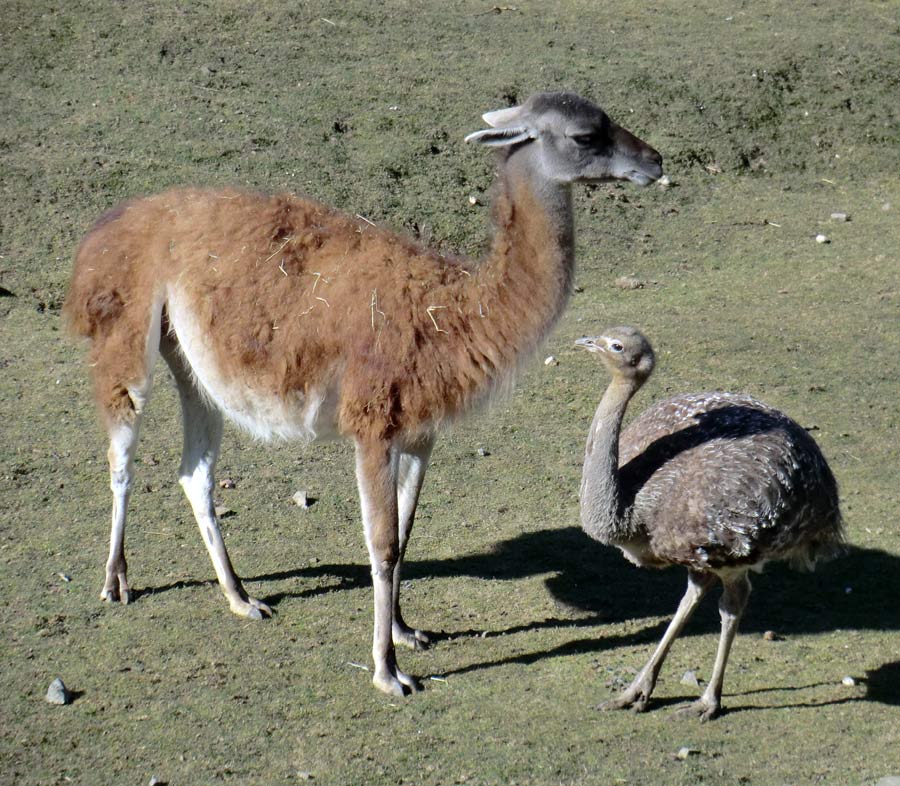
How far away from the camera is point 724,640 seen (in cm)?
537

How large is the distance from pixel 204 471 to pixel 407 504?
1130 mm

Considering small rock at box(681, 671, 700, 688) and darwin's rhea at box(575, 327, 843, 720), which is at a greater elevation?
darwin's rhea at box(575, 327, 843, 720)

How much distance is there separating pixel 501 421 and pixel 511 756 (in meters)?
3.62

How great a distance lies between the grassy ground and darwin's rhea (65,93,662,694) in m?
0.47

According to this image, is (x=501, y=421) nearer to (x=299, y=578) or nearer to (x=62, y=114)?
(x=299, y=578)

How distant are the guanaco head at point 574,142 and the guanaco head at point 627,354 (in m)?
0.67

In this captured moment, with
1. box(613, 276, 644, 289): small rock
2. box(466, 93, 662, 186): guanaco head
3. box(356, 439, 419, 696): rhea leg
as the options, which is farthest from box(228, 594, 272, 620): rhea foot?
box(613, 276, 644, 289): small rock

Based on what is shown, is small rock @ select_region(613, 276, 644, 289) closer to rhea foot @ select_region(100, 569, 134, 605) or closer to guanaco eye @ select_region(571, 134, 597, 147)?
guanaco eye @ select_region(571, 134, 597, 147)

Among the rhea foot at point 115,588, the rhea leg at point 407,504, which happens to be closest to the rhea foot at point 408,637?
the rhea leg at point 407,504

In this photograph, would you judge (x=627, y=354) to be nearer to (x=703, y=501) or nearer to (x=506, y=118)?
(x=703, y=501)

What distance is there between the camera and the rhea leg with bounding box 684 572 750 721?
537 centimetres

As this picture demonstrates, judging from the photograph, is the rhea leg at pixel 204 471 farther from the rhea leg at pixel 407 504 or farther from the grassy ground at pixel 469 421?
the rhea leg at pixel 407 504

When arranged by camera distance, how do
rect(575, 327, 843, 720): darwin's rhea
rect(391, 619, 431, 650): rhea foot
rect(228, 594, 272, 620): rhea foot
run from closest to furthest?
rect(575, 327, 843, 720): darwin's rhea < rect(391, 619, 431, 650): rhea foot < rect(228, 594, 272, 620): rhea foot

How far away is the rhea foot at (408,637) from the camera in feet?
19.6
